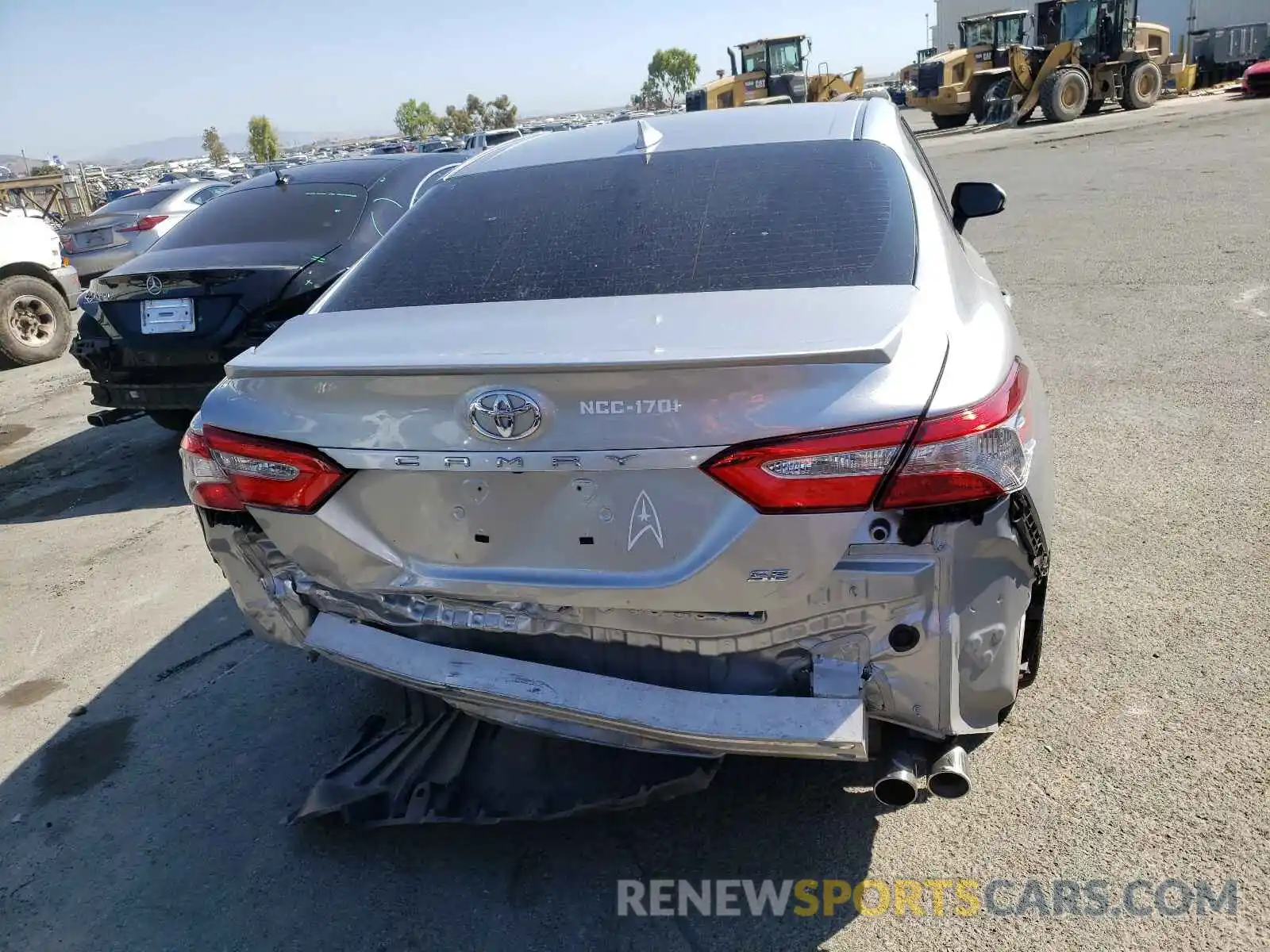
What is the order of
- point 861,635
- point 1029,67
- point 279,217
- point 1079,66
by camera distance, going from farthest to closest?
1. point 1029,67
2. point 1079,66
3. point 279,217
4. point 861,635

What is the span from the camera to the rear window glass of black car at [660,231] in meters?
2.55

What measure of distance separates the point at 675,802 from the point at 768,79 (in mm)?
34394

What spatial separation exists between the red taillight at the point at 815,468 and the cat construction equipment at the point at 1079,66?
91.1 ft

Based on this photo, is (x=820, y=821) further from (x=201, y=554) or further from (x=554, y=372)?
(x=201, y=554)

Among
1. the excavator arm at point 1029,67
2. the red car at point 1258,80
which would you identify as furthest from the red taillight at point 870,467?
the red car at point 1258,80

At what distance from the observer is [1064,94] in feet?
85.4

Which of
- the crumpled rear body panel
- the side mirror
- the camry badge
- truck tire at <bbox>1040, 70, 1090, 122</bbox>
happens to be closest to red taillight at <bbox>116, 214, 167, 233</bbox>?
the side mirror

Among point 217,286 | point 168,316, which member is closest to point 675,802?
point 217,286

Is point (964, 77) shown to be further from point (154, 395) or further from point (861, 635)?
point (861, 635)

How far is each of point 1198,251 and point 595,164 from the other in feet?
24.3

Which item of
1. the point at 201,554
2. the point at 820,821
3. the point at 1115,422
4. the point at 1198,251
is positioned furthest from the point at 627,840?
the point at 1198,251

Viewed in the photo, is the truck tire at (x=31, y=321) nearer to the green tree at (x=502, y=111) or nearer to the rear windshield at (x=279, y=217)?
the rear windshield at (x=279, y=217)

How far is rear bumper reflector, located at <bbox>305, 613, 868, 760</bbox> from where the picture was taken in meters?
2.08

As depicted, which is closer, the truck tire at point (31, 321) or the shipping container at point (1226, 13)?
the truck tire at point (31, 321)
